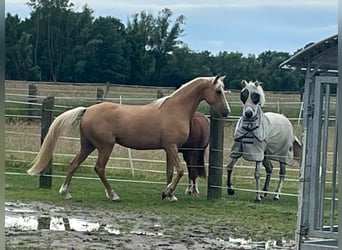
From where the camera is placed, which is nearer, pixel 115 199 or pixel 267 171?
pixel 115 199

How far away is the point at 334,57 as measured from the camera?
3.77 metres

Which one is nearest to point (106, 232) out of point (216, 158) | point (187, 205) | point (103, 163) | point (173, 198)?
point (187, 205)

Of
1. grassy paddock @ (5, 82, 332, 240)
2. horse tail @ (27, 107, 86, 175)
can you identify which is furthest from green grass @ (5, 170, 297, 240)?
horse tail @ (27, 107, 86, 175)

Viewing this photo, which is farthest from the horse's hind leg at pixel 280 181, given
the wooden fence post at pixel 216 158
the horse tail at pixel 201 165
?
the horse tail at pixel 201 165

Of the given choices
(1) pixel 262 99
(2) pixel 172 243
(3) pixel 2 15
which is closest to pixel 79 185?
(1) pixel 262 99

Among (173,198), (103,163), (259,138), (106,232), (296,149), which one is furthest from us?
(296,149)

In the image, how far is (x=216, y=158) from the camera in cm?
791

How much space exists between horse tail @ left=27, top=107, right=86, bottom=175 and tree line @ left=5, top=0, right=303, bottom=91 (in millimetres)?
6280

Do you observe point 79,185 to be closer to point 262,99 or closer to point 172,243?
point 262,99

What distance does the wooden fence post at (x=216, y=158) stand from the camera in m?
7.84

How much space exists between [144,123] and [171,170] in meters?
0.64

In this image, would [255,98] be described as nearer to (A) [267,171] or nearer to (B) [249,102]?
(B) [249,102]

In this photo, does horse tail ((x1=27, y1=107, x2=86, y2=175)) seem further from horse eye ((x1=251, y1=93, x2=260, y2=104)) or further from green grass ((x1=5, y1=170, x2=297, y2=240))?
horse eye ((x1=251, y1=93, x2=260, y2=104))

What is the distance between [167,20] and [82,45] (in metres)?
3.31
